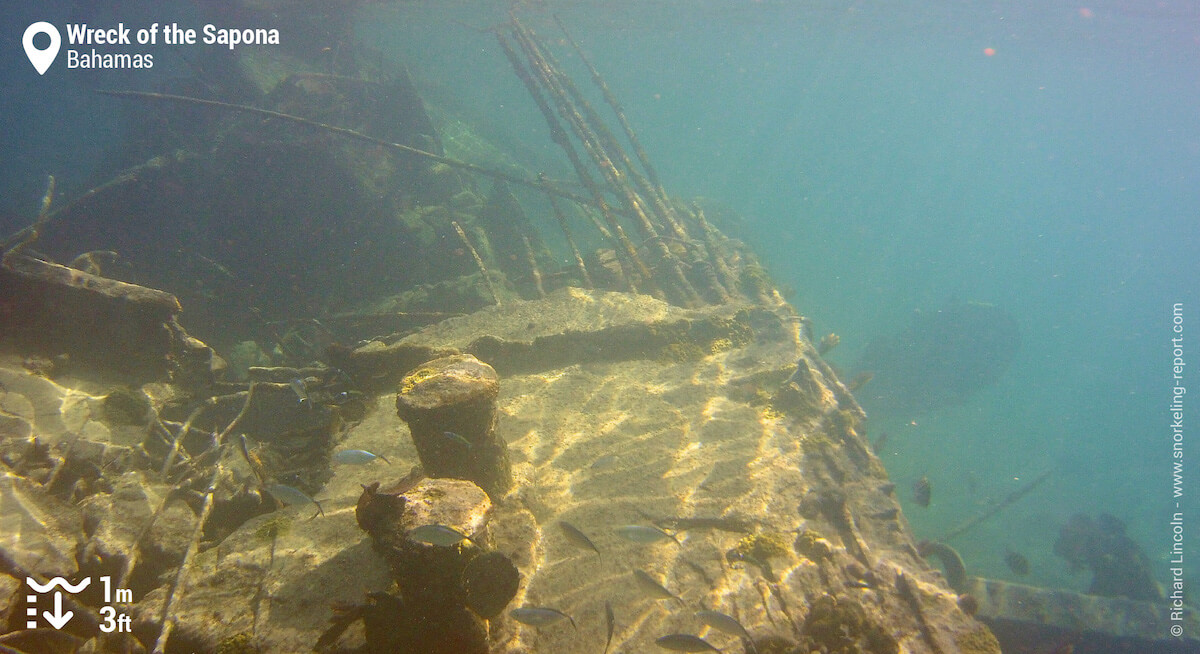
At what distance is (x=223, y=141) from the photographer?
13.4 meters

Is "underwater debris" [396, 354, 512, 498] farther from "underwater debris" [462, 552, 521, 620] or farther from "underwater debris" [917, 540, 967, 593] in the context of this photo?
"underwater debris" [917, 540, 967, 593]

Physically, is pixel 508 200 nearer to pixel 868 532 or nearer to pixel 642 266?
pixel 642 266

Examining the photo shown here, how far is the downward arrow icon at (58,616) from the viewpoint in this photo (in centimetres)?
337

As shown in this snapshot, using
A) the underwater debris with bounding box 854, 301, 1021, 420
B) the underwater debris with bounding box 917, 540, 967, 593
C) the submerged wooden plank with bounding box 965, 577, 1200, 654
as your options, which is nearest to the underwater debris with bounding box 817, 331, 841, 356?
the underwater debris with bounding box 917, 540, 967, 593

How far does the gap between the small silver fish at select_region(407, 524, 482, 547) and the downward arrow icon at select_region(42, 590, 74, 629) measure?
294cm

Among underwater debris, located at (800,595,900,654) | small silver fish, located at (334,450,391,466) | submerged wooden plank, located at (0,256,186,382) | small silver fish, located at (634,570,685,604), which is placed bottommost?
underwater debris, located at (800,595,900,654)

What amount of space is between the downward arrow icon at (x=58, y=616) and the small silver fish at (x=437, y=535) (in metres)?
2.94

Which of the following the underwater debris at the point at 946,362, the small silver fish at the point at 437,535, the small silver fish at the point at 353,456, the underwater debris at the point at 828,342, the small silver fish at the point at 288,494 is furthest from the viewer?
the underwater debris at the point at 946,362

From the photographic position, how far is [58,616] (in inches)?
134

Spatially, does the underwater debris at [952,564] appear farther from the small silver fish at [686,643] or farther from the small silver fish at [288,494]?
the small silver fish at [288,494]

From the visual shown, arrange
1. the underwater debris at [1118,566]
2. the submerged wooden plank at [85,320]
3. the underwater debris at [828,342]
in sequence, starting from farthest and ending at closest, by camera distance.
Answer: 1. the underwater debris at [1118,566]
2. the underwater debris at [828,342]
3. the submerged wooden plank at [85,320]

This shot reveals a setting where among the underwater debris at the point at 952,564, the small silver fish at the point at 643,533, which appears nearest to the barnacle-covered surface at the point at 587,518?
the small silver fish at the point at 643,533

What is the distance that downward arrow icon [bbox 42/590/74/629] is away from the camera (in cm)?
337

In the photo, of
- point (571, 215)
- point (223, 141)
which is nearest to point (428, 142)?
point (223, 141)
